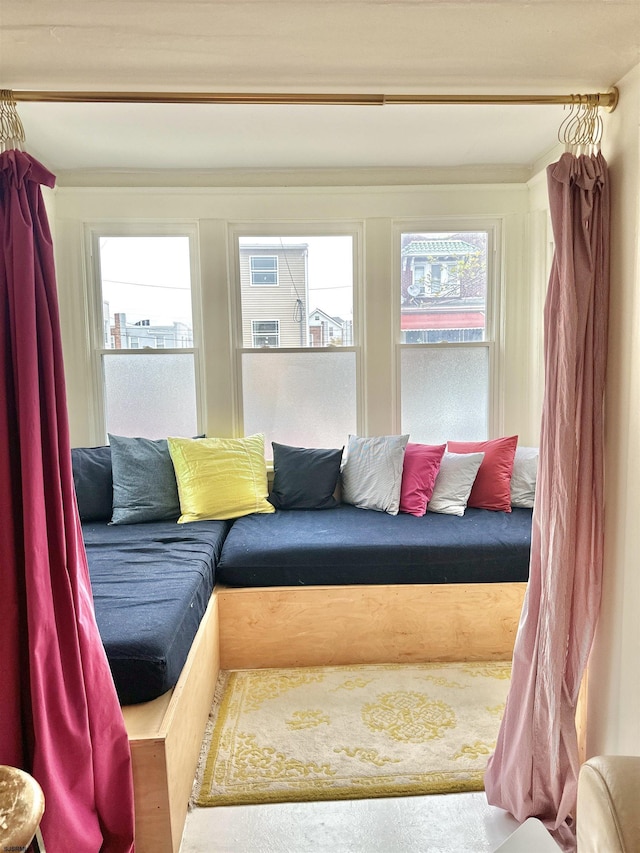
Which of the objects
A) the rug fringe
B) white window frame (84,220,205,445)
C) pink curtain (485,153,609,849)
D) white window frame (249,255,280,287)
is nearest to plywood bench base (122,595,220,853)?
the rug fringe

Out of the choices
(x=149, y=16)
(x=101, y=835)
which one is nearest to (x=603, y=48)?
(x=149, y=16)

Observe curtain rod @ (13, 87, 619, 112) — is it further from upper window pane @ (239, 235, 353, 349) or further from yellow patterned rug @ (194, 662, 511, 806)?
yellow patterned rug @ (194, 662, 511, 806)

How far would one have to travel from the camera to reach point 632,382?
157cm

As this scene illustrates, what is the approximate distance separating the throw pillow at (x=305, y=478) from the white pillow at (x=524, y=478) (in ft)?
3.36

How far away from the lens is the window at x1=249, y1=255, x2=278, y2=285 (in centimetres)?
369

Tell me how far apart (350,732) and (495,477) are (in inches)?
64.2

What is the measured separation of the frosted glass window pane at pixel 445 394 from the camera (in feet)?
12.4

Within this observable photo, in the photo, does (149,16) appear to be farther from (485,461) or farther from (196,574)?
(485,461)

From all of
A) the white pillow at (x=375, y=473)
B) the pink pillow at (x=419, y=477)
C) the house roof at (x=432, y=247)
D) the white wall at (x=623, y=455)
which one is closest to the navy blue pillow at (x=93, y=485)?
the white pillow at (x=375, y=473)

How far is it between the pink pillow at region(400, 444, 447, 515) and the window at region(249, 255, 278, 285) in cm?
140

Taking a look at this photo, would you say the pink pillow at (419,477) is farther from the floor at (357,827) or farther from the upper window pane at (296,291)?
the floor at (357,827)

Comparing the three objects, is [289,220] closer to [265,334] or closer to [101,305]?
[265,334]

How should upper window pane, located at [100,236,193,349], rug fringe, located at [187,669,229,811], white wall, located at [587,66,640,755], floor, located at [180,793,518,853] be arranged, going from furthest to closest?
upper window pane, located at [100,236,193,349] < rug fringe, located at [187,669,229,811] < floor, located at [180,793,518,853] < white wall, located at [587,66,640,755]

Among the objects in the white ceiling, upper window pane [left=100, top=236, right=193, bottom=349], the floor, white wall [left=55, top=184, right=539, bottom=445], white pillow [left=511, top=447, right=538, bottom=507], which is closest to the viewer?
the white ceiling
